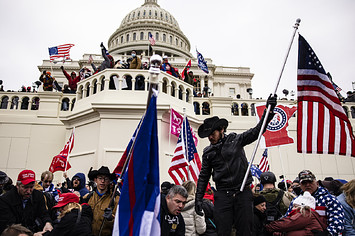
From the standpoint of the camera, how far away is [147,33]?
71812 mm

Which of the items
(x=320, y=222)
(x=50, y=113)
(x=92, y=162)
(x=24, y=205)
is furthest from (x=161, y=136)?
(x=320, y=222)

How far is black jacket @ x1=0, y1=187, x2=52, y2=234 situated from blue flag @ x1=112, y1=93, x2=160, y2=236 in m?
2.04

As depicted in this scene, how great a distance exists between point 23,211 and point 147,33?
7121 cm

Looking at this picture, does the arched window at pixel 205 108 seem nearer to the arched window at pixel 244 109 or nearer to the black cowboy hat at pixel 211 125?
the arched window at pixel 244 109

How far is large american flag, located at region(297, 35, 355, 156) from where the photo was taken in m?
4.50

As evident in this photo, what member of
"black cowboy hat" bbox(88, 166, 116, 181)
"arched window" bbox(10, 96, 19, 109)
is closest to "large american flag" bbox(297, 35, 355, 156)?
"black cowboy hat" bbox(88, 166, 116, 181)

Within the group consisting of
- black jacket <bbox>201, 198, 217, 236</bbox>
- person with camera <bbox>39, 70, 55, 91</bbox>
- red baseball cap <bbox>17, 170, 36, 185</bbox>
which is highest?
person with camera <bbox>39, 70, 55, 91</bbox>

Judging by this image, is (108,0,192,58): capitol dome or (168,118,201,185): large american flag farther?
(108,0,192,58): capitol dome

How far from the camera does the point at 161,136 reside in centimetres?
1047

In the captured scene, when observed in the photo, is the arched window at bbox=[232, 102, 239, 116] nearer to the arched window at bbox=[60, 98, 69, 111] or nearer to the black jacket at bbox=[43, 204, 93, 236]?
the arched window at bbox=[60, 98, 69, 111]

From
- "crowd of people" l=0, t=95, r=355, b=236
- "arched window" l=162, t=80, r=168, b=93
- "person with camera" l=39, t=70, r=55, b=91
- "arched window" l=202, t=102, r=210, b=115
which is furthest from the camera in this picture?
"arched window" l=202, t=102, r=210, b=115

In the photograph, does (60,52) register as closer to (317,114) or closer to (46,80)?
(46,80)

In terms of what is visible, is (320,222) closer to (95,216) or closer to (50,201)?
(95,216)

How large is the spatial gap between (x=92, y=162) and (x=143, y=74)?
387 cm
